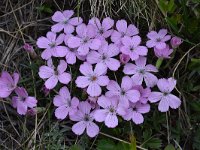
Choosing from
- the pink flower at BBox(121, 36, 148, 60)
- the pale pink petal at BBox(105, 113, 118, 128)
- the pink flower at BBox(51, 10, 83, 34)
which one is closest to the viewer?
the pale pink petal at BBox(105, 113, 118, 128)

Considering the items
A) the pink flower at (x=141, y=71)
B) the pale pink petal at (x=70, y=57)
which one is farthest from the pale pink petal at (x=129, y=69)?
the pale pink petal at (x=70, y=57)

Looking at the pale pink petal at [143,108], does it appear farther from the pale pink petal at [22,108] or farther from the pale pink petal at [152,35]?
the pale pink petal at [22,108]

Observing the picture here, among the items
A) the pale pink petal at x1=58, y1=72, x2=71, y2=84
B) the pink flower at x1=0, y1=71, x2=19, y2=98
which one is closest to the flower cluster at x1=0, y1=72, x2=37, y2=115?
the pink flower at x1=0, y1=71, x2=19, y2=98

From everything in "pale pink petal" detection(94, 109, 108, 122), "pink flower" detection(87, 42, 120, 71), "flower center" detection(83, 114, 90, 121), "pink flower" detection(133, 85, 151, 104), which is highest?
"pink flower" detection(87, 42, 120, 71)

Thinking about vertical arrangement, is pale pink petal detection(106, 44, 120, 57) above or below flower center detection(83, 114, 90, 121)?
above

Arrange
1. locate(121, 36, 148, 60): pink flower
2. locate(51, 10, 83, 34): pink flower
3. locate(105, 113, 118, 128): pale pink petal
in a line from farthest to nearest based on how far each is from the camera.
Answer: locate(51, 10, 83, 34): pink flower
locate(121, 36, 148, 60): pink flower
locate(105, 113, 118, 128): pale pink petal

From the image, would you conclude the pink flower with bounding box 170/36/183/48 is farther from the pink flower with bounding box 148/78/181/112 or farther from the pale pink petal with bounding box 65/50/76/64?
the pale pink petal with bounding box 65/50/76/64

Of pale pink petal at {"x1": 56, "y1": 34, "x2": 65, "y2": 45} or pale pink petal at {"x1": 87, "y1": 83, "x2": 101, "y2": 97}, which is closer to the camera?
pale pink petal at {"x1": 87, "y1": 83, "x2": 101, "y2": 97}

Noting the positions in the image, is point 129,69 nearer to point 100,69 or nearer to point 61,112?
point 100,69
